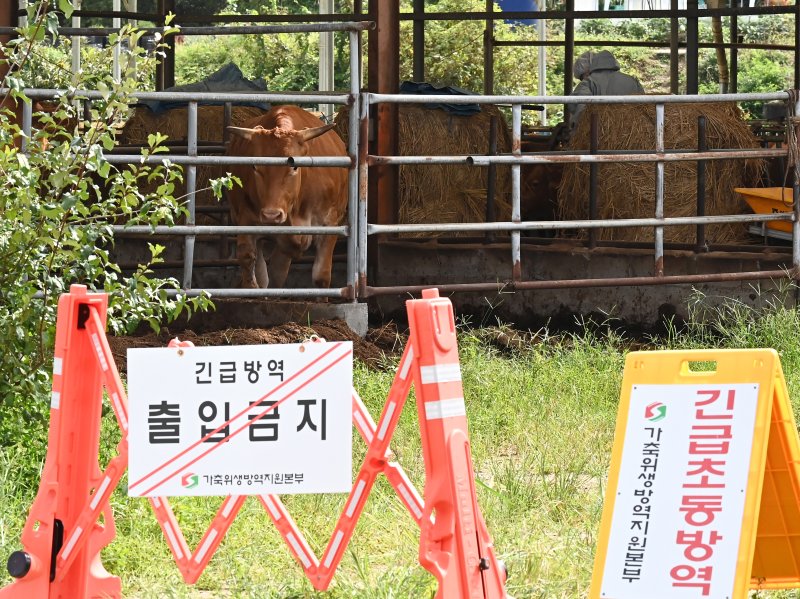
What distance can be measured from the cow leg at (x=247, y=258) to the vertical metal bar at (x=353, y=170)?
1.49m

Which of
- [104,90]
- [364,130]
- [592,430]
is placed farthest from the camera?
[364,130]

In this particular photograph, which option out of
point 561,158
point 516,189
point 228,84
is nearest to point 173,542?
point 516,189

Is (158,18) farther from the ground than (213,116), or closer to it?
farther from the ground

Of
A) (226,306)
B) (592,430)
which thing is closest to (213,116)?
(226,306)

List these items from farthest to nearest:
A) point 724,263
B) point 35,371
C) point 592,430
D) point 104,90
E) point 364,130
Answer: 1. point 724,263
2. point 364,130
3. point 592,430
4. point 35,371
5. point 104,90

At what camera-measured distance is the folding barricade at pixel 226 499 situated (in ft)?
10.8

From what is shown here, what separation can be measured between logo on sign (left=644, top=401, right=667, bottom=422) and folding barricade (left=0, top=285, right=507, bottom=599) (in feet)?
1.60

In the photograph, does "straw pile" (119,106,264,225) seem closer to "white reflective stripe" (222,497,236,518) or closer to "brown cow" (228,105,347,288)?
"brown cow" (228,105,347,288)

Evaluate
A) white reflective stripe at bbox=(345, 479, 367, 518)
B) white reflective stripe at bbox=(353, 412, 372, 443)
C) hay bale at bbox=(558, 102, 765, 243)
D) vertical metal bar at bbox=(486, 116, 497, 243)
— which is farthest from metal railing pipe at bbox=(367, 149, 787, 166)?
white reflective stripe at bbox=(345, 479, 367, 518)

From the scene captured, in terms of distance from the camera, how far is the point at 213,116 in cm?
1084

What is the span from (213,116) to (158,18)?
2.29m

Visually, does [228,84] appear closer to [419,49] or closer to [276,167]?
[419,49]

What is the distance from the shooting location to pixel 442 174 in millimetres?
10922

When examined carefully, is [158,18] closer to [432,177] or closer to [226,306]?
[432,177]
